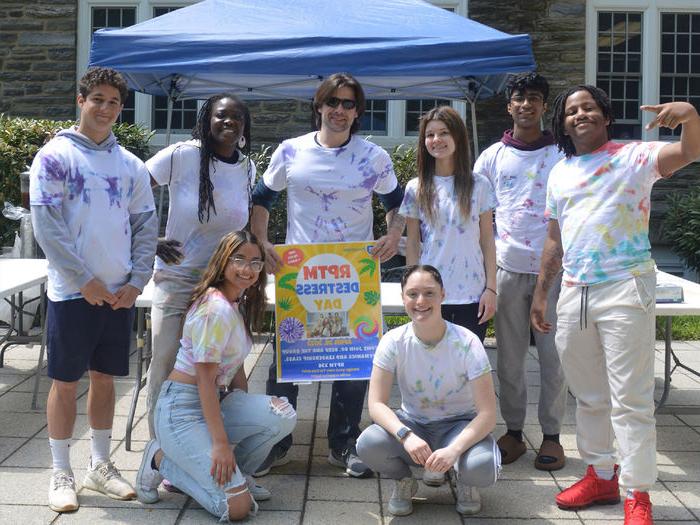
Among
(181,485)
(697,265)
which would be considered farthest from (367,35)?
(697,265)

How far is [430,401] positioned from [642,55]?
28.2 ft

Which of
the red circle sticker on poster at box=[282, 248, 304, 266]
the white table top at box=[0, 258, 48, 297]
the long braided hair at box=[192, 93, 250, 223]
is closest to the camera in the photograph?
the long braided hair at box=[192, 93, 250, 223]

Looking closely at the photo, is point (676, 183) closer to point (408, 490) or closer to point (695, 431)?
point (695, 431)

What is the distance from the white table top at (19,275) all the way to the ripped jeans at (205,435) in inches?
58.6

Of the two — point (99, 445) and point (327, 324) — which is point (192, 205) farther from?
point (99, 445)

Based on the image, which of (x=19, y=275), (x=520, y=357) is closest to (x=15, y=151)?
(x=19, y=275)

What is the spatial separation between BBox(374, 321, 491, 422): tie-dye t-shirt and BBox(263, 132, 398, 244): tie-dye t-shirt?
0.67m

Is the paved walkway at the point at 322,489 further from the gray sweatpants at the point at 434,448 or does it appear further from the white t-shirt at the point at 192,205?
the white t-shirt at the point at 192,205

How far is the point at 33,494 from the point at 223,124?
1.84 metres

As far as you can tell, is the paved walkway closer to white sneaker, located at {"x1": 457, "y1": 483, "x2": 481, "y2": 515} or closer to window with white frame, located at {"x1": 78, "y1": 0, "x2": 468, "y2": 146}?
white sneaker, located at {"x1": 457, "y1": 483, "x2": 481, "y2": 515}

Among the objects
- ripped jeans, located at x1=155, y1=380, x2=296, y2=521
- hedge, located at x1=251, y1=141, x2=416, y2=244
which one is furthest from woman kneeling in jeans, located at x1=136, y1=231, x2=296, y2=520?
hedge, located at x1=251, y1=141, x2=416, y2=244

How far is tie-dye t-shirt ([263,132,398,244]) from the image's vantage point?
3980 millimetres

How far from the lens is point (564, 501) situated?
363 centimetres

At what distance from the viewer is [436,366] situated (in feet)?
11.8
